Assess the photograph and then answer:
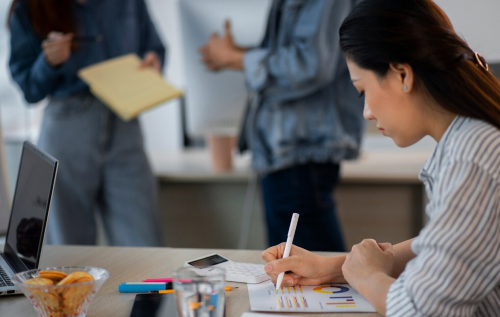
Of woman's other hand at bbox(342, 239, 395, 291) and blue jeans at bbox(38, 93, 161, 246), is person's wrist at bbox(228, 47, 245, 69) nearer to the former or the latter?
blue jeans at bbox(38, 93, 161, 246)

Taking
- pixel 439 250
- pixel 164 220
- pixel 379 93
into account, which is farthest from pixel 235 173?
pixel 439 250

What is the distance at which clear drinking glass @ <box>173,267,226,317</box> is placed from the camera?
2.35 feet

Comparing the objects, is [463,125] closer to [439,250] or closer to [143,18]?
[439,250]

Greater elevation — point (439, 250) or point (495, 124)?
point (495, 124)

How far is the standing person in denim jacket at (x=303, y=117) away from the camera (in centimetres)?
164

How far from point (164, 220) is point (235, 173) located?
1.33 feet

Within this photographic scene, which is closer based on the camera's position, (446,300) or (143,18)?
(446,300)

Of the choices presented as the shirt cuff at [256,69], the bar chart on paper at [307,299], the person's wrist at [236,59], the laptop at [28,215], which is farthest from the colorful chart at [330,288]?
the person's wrist at [236,59]

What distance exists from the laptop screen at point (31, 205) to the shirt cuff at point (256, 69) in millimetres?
741

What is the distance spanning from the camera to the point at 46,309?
0.77m

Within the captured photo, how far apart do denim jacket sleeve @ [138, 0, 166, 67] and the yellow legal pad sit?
142mm

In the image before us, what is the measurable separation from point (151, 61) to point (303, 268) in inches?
50.7

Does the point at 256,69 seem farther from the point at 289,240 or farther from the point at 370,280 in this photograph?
the point at 370,280

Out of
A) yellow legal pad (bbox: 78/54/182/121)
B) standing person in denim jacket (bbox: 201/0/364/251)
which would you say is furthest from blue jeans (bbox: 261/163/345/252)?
yellow legal pad (bbox: 78/54/182/121)
